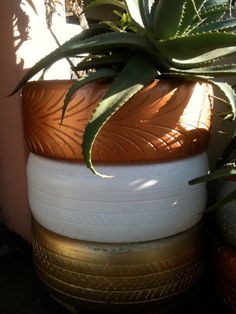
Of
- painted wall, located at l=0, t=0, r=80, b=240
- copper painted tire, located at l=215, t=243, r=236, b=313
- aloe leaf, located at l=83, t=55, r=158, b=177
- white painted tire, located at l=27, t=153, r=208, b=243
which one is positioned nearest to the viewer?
aloe leaf, located at l=83, t=55, r=158, b=177

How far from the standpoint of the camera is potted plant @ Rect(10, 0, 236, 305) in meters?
0.89

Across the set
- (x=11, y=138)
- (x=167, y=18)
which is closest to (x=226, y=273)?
(x=167, y=18)

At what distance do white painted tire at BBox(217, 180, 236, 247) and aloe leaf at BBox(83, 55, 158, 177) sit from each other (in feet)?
1.32

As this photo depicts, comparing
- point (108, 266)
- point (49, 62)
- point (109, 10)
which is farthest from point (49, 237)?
point (109, 10)

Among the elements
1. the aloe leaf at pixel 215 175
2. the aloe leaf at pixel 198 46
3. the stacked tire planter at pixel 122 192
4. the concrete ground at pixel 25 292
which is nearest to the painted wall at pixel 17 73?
the concrete ground at pixel 25 292

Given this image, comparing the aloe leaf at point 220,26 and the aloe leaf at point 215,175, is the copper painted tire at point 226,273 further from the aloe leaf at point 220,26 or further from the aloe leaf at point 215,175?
the aloe leaf at point 220,26

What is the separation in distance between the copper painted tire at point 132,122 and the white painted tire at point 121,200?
3 centimetres

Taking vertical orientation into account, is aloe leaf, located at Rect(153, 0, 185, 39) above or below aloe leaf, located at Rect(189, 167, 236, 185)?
above

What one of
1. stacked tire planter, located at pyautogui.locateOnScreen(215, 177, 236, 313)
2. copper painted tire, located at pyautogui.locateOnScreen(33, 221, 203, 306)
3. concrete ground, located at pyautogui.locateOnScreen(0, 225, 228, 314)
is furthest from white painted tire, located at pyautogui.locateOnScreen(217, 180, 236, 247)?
concrete ground, located at pyautogui.locateOnScreen(0, 225, 228, 314)

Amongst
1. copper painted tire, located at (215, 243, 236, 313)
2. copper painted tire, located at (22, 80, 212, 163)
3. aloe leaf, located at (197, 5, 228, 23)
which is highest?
aloe leaf, located at (197, 5, 228, 23)

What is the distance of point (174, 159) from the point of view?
3.14 feet

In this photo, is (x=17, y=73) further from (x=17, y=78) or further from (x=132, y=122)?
(x=132, y=122)

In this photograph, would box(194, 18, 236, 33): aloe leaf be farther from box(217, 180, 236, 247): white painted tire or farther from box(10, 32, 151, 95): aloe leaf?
box(217, 180, 236, 247): white painted tire

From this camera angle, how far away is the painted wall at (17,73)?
1.29 m
